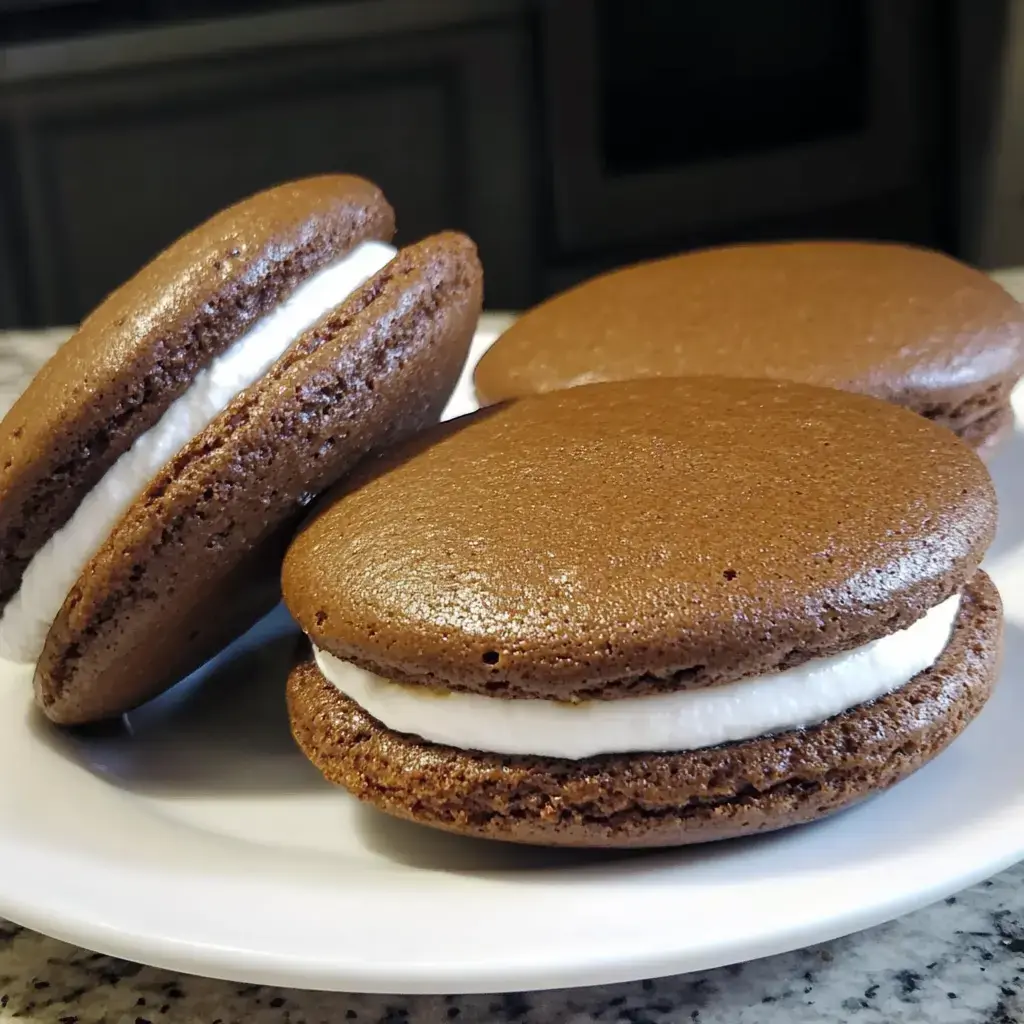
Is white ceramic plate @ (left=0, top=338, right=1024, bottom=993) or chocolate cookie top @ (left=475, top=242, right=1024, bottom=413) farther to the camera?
chocolate cookie top @ (left=475, top=242, right=1024, bottom=413)

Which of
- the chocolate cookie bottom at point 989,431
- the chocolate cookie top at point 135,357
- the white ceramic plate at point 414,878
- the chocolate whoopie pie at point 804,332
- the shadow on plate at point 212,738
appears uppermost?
the chocolate cookie top at point 135,357

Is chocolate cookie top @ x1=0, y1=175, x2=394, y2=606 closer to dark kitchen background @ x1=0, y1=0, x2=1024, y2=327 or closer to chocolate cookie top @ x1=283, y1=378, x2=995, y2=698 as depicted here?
chocolate cookie top @ x1=283, y1=378, x2=995, y2=698

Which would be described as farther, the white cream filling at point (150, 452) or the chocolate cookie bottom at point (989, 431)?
the chocolate cookie bottom at point (989, 431)

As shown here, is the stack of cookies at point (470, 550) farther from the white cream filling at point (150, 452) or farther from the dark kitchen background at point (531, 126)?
the dark kitchen background at point (531, 126)

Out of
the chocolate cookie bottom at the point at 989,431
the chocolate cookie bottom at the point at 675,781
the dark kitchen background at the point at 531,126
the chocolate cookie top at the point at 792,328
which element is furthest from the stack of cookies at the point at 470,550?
the dark kitchen background at the point at 531,126

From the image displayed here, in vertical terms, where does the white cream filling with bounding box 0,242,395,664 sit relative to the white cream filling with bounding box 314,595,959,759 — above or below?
above

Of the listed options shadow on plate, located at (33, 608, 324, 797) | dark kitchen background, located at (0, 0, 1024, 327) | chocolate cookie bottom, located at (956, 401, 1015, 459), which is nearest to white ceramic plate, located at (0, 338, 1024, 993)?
shadow on plate, located at (33, 608, 324, 797)

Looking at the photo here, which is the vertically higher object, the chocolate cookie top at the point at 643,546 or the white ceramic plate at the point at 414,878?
the chocolate cookie top at the point at 643,546
